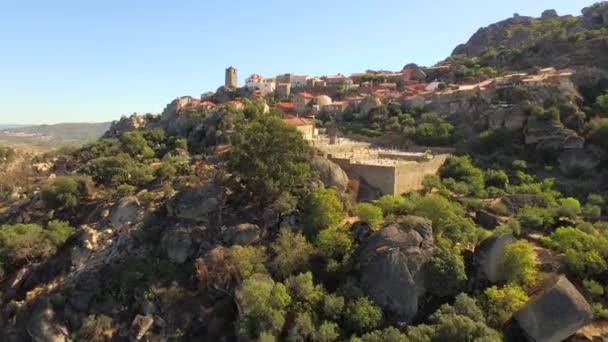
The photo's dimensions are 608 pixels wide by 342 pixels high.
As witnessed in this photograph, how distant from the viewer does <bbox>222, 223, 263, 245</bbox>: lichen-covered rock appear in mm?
28031

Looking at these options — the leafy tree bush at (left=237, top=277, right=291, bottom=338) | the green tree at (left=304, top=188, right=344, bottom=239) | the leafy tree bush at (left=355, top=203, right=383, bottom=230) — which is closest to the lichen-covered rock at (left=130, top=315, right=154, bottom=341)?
the leafy tree bush at (left=237, top=277, right=291, bottom=338)

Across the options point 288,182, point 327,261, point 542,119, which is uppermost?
point 542,119

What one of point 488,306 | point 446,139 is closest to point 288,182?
point 488,306

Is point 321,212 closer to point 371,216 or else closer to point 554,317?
point 371,216

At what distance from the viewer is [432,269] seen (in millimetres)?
22609

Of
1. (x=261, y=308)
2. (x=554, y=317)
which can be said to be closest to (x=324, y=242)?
(x=261, y=308)

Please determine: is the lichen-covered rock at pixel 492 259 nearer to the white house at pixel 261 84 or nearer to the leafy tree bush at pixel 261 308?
the leafy tree bush at pixel 261 308

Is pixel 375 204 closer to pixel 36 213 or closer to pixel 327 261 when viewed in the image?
pixel 327 261

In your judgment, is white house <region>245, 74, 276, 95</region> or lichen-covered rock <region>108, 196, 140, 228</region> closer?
lichen-covered rock <region>108, 196, 140, 228</region>

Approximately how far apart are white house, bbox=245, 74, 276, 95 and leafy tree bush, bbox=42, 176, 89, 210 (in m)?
43.4

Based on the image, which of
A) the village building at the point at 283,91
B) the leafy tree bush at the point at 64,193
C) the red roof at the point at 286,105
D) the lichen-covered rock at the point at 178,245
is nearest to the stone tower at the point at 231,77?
the village building at the point at 283,91

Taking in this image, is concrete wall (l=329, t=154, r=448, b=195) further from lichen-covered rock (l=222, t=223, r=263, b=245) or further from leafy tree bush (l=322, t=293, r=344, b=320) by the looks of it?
leafy tree bush (l=322, t=293, r=344, b=320)

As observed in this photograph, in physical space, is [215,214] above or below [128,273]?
above

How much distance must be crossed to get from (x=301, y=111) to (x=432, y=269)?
44824 mm
